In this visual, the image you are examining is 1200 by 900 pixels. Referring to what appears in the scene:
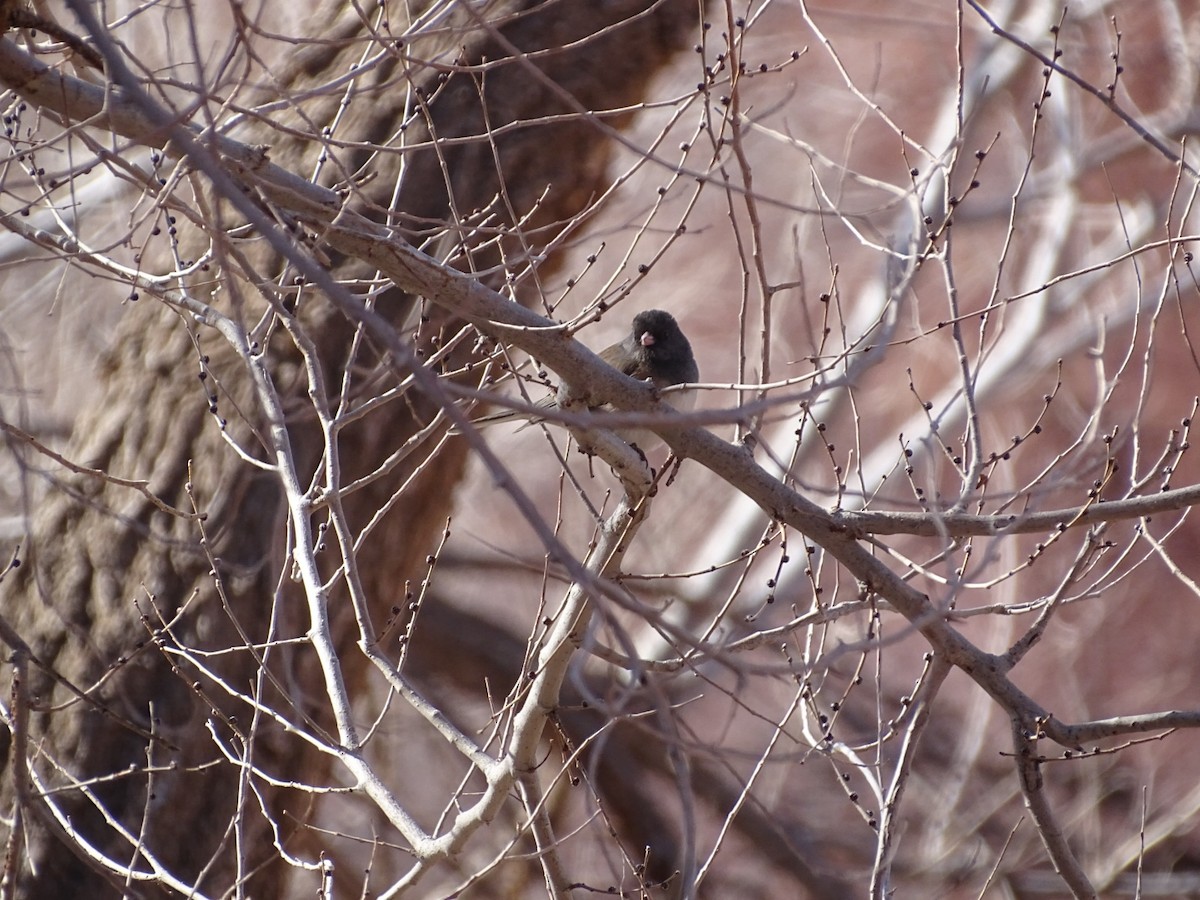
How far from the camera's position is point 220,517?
4.08 meters

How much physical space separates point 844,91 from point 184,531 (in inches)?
218

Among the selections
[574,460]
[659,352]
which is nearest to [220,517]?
[659,352]

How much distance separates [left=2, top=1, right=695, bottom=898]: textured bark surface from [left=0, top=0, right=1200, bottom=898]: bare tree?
2 cm

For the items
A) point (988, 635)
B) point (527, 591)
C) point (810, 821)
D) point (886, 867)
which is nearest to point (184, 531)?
point (886, 867)

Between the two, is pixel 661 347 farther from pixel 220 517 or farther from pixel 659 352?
pixel 220 517

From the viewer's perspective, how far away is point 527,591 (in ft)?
24.5

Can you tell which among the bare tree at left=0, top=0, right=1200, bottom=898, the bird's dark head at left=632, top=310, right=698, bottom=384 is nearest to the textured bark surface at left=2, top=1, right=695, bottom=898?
the bare tree at left=0, top=0, right=1200, bottom=898

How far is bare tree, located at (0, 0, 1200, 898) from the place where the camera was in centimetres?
217

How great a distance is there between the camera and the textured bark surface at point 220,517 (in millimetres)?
3852

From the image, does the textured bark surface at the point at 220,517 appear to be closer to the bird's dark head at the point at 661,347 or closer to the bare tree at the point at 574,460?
the bare tree at the point at 574,460

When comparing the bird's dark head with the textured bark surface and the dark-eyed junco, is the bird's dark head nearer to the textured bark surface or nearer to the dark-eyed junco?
the dark-eyed junco

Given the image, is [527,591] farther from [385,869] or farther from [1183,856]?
[1183,856]

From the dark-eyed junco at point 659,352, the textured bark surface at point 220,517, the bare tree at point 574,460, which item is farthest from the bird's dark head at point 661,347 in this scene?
the textured bark surface at point 220,517

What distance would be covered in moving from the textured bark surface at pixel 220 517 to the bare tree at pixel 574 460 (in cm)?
2
